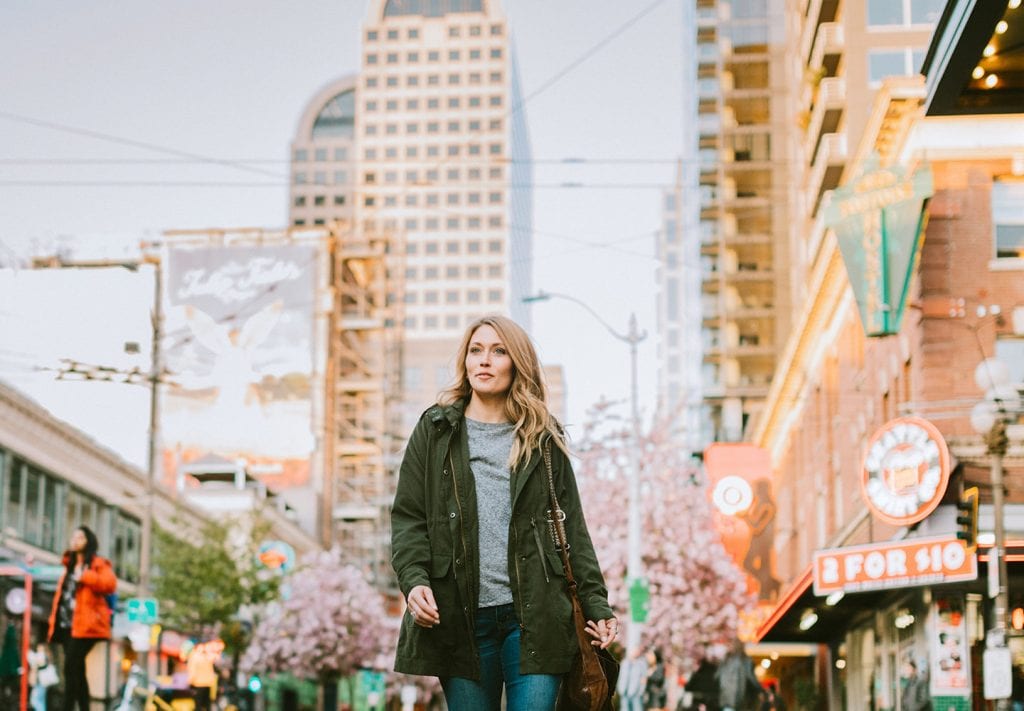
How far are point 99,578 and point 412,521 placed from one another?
8625mm

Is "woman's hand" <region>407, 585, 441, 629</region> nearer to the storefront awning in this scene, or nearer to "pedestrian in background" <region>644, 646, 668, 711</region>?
the storefront awning

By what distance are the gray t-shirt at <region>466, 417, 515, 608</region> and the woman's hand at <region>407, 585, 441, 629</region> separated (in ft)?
0.81

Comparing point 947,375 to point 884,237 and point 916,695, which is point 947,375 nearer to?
point 884,237

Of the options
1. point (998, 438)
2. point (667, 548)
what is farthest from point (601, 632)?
Result: point (667, 548)

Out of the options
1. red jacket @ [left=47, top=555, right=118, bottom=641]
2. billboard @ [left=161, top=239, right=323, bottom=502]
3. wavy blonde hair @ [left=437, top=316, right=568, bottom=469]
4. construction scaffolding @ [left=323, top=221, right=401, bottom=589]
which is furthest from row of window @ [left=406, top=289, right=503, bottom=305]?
wavy blonde hair @ [left=437, top=316, right=568, bottom=469]

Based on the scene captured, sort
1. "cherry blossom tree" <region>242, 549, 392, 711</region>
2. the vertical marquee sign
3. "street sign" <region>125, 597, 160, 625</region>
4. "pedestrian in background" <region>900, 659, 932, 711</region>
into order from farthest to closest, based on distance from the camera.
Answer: "cherry blossom tree" <region>242, 549, 392, 711</region>
"street sign" <region>125, 597, 160, 625</region>
the vertical marquee sign
"pedestrian in background" <region>900, 659, 932, 711</region>

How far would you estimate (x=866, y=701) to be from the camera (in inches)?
1375

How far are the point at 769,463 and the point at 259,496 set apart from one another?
35.9 metres

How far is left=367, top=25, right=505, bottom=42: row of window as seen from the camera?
176m

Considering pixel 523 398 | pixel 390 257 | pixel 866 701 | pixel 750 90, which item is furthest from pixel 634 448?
pixel 390 257

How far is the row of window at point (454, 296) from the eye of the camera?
6914 inches

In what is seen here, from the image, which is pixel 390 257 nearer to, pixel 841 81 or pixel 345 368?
pixel 345 368

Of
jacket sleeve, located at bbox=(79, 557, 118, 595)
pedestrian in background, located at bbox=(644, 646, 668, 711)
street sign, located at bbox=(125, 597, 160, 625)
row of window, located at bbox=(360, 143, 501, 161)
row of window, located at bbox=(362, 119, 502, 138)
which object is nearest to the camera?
jacket sleeve, located at bbox=(79, 557, 118, 595)

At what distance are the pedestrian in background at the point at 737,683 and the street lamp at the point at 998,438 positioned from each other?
16.1 ft
